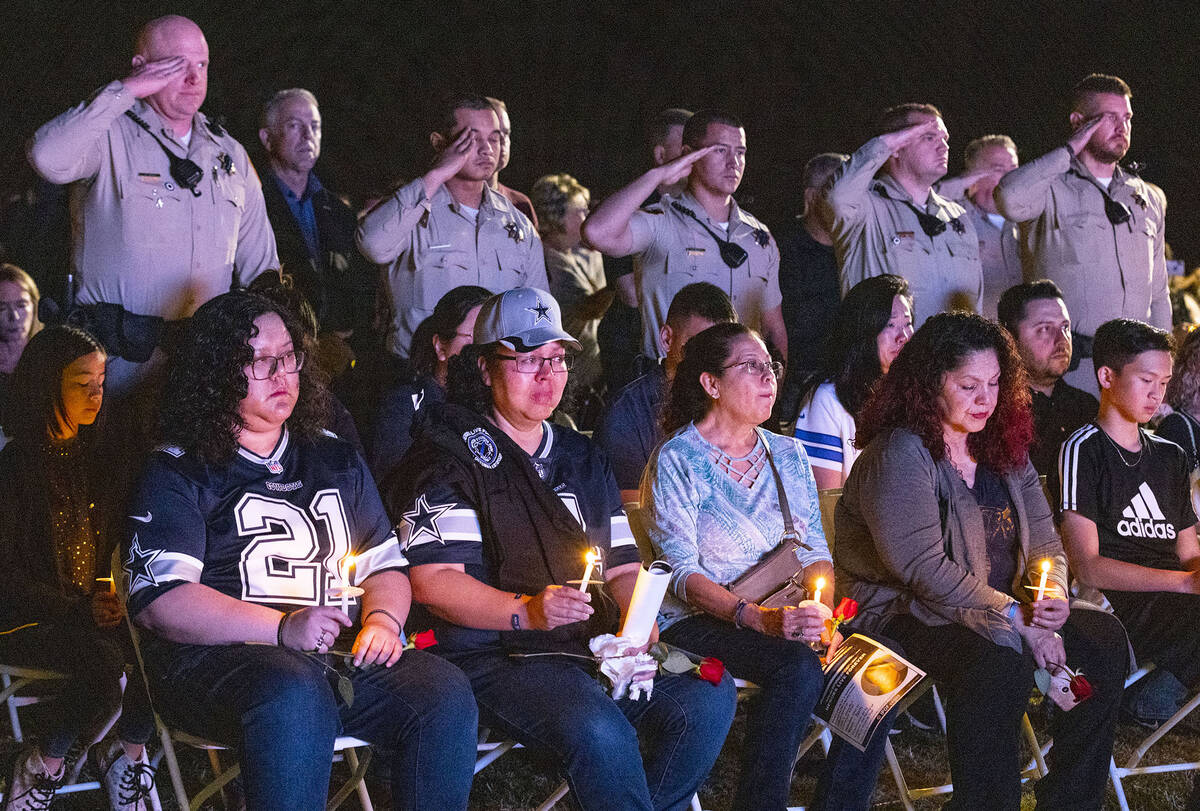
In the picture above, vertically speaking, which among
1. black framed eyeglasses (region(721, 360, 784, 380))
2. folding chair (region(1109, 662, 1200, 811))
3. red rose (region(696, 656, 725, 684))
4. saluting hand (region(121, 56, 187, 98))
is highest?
saluting hand (region(121, 56, 187, 98))

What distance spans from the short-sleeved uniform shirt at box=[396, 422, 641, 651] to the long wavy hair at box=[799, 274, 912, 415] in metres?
1.36

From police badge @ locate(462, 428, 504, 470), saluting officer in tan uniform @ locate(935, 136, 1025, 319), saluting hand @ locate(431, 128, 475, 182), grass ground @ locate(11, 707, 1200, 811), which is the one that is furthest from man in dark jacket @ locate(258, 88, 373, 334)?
saluting officer in tan uniform @ locate(935, 136, 1025, 319)

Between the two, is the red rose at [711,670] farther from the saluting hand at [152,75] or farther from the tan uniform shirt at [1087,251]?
the tan uniform shirt at [1087,251]

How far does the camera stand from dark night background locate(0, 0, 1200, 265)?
734 cm

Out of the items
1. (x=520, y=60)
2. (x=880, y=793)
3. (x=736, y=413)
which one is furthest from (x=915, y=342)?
(x=520, y=60)

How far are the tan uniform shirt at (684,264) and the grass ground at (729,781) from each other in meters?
1.72

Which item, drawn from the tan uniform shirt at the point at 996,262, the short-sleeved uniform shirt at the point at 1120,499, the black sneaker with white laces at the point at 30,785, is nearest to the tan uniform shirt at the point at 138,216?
the black sneaker with white laces at the point at 30,785

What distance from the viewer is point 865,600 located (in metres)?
3.50

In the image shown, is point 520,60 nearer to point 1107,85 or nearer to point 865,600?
point 1107,85

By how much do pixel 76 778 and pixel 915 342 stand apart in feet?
8.76

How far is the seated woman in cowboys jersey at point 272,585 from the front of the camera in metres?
2.52

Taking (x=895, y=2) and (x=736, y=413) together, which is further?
(x=895, y=2)

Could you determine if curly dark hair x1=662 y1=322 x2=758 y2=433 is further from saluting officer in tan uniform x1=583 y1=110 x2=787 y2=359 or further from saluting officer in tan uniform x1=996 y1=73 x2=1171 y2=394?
saluting officer in tan uniform x1=996 y1=73 x2=1171 y2=394

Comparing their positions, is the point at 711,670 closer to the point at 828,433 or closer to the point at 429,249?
the point at 828,433
